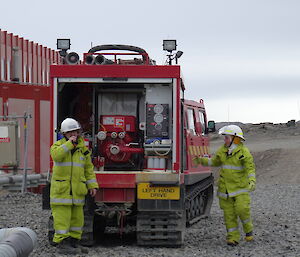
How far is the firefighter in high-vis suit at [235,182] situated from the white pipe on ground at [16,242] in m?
3.51

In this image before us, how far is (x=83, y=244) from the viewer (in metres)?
11.4

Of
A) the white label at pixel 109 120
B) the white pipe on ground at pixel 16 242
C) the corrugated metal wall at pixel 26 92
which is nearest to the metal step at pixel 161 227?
the white label at pixel 109 120

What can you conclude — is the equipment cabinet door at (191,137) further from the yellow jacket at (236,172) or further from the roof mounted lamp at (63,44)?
the roof mounted lamp at (63,44)

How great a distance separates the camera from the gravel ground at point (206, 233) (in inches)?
430

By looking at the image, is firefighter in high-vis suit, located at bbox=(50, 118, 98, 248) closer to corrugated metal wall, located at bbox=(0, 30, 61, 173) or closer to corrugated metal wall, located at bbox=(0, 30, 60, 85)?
corrugated metal wall, located at bbox=(0, 30, 61, 173)

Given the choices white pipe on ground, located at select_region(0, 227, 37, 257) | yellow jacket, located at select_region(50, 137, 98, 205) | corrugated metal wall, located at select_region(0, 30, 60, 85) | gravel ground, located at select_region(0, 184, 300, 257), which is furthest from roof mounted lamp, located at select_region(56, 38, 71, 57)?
corrugated metal wall, located at select_region(0, 30, 60, 85)

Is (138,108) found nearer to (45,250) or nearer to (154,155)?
(154,155)

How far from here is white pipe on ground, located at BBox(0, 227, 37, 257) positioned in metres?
8.49

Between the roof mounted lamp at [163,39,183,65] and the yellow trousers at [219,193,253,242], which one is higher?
the roof mounted lamp at [163,39,183,65]

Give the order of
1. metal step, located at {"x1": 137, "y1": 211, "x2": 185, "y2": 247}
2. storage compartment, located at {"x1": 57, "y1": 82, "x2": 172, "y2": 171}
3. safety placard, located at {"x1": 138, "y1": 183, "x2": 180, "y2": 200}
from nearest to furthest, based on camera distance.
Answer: safety placard, located at {"x1": 138, "y1": 183, "x2": 180, "y2": 200} → metal step, located at {"x1": 137, "y1": 211, "x2": 185, "y2": 247} → storage compartment, located at {"x1": 57, "y1": 82, "x2": 172, "y2": 171}

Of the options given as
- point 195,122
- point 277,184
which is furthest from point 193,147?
point 277,184

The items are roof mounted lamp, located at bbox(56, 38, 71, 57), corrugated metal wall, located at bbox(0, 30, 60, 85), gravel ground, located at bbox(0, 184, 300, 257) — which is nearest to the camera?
gravel ground, located at bbox(0, 184, 300, 257)

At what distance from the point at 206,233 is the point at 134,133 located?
8.10 ft

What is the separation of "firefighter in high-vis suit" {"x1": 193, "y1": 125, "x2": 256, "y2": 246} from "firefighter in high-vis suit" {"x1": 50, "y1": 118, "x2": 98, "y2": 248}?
2414mm
